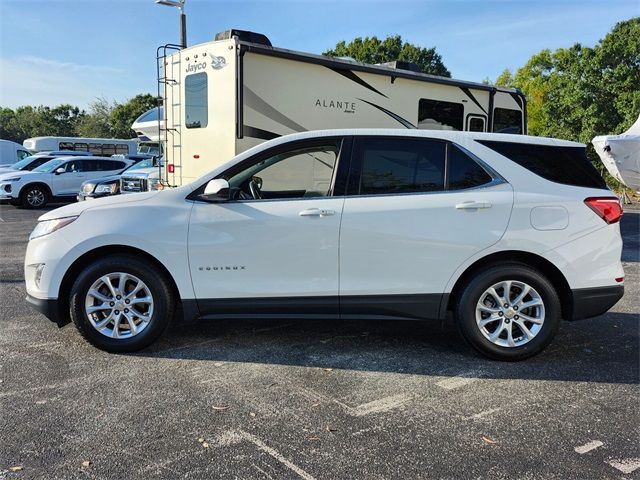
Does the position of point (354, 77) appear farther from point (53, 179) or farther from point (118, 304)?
point (53, 179)

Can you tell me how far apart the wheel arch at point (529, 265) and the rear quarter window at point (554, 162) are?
25.0 inches

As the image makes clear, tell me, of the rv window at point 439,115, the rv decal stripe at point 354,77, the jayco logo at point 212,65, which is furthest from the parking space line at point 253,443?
the rv window at point 439,115

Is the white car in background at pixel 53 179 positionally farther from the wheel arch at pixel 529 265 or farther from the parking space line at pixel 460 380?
the parking space line at pixel 460 380

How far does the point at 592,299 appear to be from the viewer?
404 cm

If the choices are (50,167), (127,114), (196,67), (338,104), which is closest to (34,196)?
(50,167)

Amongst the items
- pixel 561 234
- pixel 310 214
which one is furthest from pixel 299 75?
pixel 561 234

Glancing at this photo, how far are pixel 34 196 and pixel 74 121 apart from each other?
60.5m

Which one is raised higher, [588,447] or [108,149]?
[108,149]

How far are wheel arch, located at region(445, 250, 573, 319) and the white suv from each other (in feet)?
0.04

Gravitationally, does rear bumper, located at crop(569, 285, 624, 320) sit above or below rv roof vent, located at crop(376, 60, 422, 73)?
below

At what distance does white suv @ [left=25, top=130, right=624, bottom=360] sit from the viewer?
398 cm

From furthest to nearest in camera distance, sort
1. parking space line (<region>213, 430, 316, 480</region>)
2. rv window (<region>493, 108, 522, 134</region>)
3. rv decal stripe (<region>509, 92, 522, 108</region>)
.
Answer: rv decal stripe (<region>509, 92, 522, 108</region>)
rv window (<region>493, 108, 522, 134</region>)
parking space line (<region>213, 430, 316, 480</region>)

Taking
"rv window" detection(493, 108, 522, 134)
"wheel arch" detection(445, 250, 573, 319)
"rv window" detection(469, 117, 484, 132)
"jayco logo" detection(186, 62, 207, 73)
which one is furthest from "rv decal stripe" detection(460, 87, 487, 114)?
"wheel arch" detection(445, 250, 573, 319)

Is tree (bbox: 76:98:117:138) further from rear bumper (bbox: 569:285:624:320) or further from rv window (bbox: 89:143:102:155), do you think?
rear bumper (bbox: 569:285:624:320)
